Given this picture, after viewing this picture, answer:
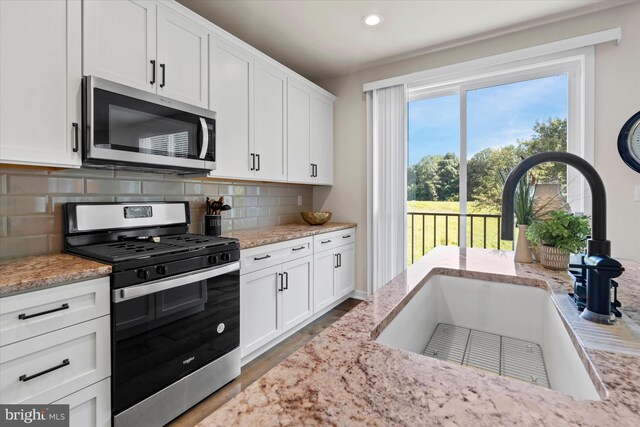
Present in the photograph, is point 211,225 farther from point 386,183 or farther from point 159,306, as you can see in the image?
point 386,183

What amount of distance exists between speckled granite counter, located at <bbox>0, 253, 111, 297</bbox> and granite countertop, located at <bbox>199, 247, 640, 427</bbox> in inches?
46.8

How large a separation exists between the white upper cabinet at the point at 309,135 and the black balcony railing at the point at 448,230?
1.16 metres

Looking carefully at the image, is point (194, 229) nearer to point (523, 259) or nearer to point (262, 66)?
point (262, 66)

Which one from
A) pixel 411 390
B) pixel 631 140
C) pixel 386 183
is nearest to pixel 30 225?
pixel 411 390

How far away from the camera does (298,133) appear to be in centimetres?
316

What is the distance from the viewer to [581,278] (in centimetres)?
80

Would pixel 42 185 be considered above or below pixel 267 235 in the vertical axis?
above

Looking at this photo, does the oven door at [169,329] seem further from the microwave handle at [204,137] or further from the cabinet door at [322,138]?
the cabinet door at [322,138]

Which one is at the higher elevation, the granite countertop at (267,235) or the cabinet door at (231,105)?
the cabinet door at (231,105)

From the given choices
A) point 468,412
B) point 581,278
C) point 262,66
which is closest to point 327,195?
point 262,66

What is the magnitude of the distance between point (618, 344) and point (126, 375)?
1.77 meters

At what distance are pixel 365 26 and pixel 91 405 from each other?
3079 mm

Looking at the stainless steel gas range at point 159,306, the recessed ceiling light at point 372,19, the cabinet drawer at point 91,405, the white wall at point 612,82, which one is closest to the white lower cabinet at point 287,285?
the stainless steel gas range at point 159,306

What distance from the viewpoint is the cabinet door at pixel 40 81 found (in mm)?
1321
